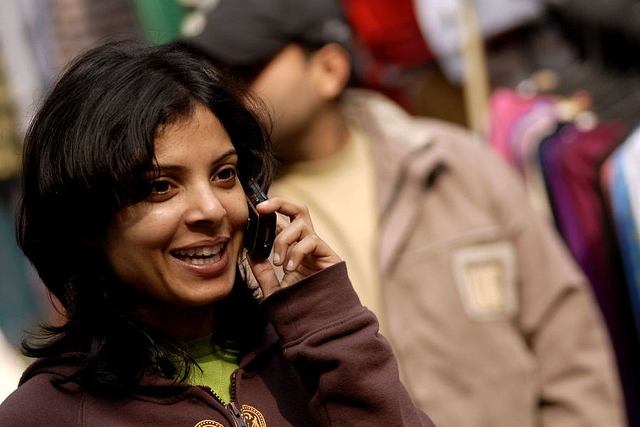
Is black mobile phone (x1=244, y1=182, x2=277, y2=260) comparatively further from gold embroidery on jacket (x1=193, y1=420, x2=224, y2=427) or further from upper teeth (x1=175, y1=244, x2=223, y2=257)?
gold embroidery on jacket (x1=193, y1=420, x2=224, y2=427)

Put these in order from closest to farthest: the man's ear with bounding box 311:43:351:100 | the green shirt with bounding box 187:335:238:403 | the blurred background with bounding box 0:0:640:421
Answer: the green shirt with bounding box 187:335:238:403 → the man's ear with bounding box 311:43:351:100 → the blurred background with bounding box 0:0:640:421

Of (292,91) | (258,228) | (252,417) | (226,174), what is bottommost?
(292,91)

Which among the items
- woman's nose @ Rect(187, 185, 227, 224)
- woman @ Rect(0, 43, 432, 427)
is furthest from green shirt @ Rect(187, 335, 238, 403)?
woman's nose @ Rect(187, 185, 227, 224)

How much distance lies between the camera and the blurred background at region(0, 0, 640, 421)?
14.3ft

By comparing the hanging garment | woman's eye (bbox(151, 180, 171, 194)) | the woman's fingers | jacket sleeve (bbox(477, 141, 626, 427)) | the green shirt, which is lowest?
jacket sleeve (bbox(477, 141, 626, 427))

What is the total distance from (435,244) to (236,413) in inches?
73.9

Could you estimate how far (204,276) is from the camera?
210cm

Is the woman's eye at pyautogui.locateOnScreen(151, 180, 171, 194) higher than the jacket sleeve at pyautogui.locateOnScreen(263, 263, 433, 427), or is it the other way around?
the woman's eye at pyautogui.locateOnScreen(151, 180, 171, 194)

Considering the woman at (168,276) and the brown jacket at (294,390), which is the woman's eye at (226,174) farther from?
the brown jacket at (294,390)

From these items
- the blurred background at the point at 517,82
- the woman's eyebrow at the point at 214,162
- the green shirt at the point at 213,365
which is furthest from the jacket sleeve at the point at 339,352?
the blurred background at the point at 517,82

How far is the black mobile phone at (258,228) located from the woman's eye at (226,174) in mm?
73

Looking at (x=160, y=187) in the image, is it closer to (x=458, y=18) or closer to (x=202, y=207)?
(x=202, y=207)

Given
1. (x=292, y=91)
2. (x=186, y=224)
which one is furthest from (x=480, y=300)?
(x=186, y=224)

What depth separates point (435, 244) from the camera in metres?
3.92
